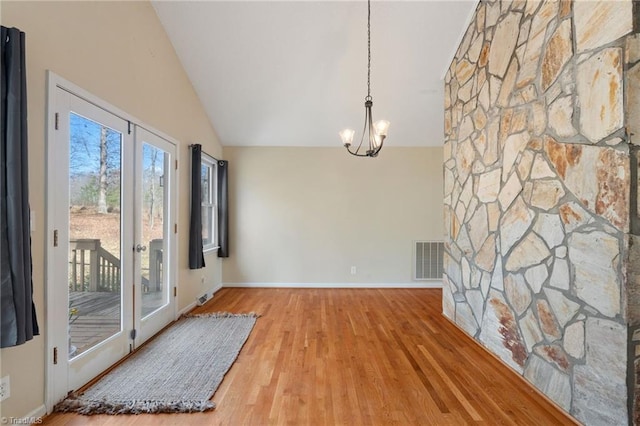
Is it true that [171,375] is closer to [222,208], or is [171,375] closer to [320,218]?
[222,208]

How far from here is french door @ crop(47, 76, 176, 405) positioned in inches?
74.2

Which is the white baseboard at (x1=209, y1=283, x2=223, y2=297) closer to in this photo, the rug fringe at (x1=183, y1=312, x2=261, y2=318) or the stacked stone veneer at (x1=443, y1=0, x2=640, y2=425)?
the rug fringe at (x1=183, y1=312, x2=261, y2=318)

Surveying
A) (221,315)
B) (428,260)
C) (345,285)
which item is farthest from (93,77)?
(428,260)

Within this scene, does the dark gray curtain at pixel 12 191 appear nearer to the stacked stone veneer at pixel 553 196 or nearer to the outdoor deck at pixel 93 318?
the outdoor deck at pixel 93 318

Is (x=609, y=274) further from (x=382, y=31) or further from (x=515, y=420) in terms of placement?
(x=382, y=31)

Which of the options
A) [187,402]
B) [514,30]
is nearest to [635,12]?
[514,30]

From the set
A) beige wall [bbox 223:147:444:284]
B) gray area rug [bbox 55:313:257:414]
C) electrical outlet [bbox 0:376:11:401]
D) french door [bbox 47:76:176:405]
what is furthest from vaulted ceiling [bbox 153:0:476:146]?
electrical outlet [bbox 0:376:11:401]

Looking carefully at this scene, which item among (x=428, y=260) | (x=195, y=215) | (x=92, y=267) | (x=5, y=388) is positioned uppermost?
(x=195, y=215)

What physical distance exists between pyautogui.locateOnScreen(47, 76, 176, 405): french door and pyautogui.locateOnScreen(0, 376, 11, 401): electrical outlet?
0.79 feet

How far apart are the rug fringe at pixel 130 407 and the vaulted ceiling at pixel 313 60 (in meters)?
3.49

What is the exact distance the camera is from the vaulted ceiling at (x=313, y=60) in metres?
3.03

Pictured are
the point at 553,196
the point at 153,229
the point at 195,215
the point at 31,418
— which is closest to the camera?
the point at 31,418

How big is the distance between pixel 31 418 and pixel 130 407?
0.51 meters

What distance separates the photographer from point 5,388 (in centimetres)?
156
